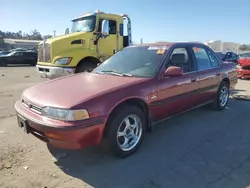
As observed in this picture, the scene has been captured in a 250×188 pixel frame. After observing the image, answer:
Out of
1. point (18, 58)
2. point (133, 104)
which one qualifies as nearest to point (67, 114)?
point (133, 104)

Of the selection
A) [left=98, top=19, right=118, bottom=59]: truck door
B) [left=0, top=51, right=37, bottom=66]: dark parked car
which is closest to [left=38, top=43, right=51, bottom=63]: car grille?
[left=98, top=19, right=118, bottom=59]: truck door

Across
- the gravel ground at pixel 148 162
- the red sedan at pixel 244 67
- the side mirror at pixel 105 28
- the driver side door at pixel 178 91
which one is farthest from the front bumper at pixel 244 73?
the driver side door at pixel 178 91

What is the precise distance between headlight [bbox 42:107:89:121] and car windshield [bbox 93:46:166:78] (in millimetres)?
1346

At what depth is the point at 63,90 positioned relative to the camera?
3.58m

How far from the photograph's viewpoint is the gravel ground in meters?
2.99

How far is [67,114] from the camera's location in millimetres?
3012

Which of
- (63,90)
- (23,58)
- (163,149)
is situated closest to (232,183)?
(163,149)

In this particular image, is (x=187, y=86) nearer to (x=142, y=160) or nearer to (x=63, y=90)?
(x=142, y=160)

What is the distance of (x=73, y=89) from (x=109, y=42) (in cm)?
583

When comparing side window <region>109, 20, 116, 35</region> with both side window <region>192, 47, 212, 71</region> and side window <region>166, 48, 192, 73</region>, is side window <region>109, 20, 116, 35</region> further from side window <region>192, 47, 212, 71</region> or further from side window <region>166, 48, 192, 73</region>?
side window <region>166, 48, 192, 73</region>

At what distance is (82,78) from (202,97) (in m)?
2.53

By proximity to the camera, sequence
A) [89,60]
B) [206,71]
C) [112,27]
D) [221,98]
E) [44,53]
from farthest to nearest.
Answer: [112,27] → [44,53] → [89,60] → [221,98] → [206,71]

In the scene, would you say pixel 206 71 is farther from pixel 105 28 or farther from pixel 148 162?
pixel 105 28

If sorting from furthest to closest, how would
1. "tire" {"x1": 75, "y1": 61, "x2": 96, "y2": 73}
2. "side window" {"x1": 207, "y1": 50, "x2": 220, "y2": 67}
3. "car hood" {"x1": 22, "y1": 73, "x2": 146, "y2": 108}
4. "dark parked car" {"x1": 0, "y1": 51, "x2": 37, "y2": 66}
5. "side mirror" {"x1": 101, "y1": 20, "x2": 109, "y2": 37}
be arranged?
1. "dark parked car" {"x1": 0, "y1": 51, "x2": 37, "y2": 66}
2. "side mirror" {"x1": 101, "y1": 20, "x2": 109, "y2": 37}
3. "tire" {"x1": 75, "y1": 61, "x2": 96, "y2": 73}
4. "side window" {"x1": 207, "y1": 50, "x2": 220, "y2": 67}
5. "car hood" {"x1": 22, "y1": 73, "x2": 146, "y2": 108}
